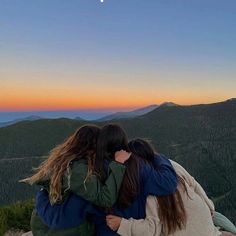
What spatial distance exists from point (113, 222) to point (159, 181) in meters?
0.66

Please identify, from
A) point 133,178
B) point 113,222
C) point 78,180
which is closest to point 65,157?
point 78,180

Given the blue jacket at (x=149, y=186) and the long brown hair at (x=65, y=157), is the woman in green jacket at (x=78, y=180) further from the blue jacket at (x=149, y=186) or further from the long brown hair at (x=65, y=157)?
the blue jacket at (x=149, y=186)

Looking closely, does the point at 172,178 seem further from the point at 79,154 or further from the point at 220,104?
the point at 220,104

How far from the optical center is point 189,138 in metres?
147

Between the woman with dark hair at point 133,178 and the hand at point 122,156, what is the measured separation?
0.04 metres

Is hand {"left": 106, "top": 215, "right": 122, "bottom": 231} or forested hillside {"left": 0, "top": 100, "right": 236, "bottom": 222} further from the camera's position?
forested hillside {"left": 0, "top": 100, "right": 236, "bottom": 222}

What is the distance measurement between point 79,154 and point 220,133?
148664 millimetres

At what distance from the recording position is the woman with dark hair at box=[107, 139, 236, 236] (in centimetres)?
443

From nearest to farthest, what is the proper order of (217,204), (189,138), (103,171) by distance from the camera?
1. (103,171)
2. (217,204)
3. (189,138)

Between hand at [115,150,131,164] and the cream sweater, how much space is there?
47 centimetres

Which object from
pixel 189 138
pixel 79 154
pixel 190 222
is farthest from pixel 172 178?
pixel 189 138

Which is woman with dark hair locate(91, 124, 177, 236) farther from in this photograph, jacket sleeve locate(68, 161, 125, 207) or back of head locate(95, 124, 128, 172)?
jacket sleeve locate(68, 161, 125, 207)

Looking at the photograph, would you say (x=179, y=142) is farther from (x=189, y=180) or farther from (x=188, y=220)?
(x=188, y=220)

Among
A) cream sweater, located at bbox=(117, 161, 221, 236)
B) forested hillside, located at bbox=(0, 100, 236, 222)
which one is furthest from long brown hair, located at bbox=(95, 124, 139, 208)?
forested hillside, located at bbox=(0, 100, 236, 222)
